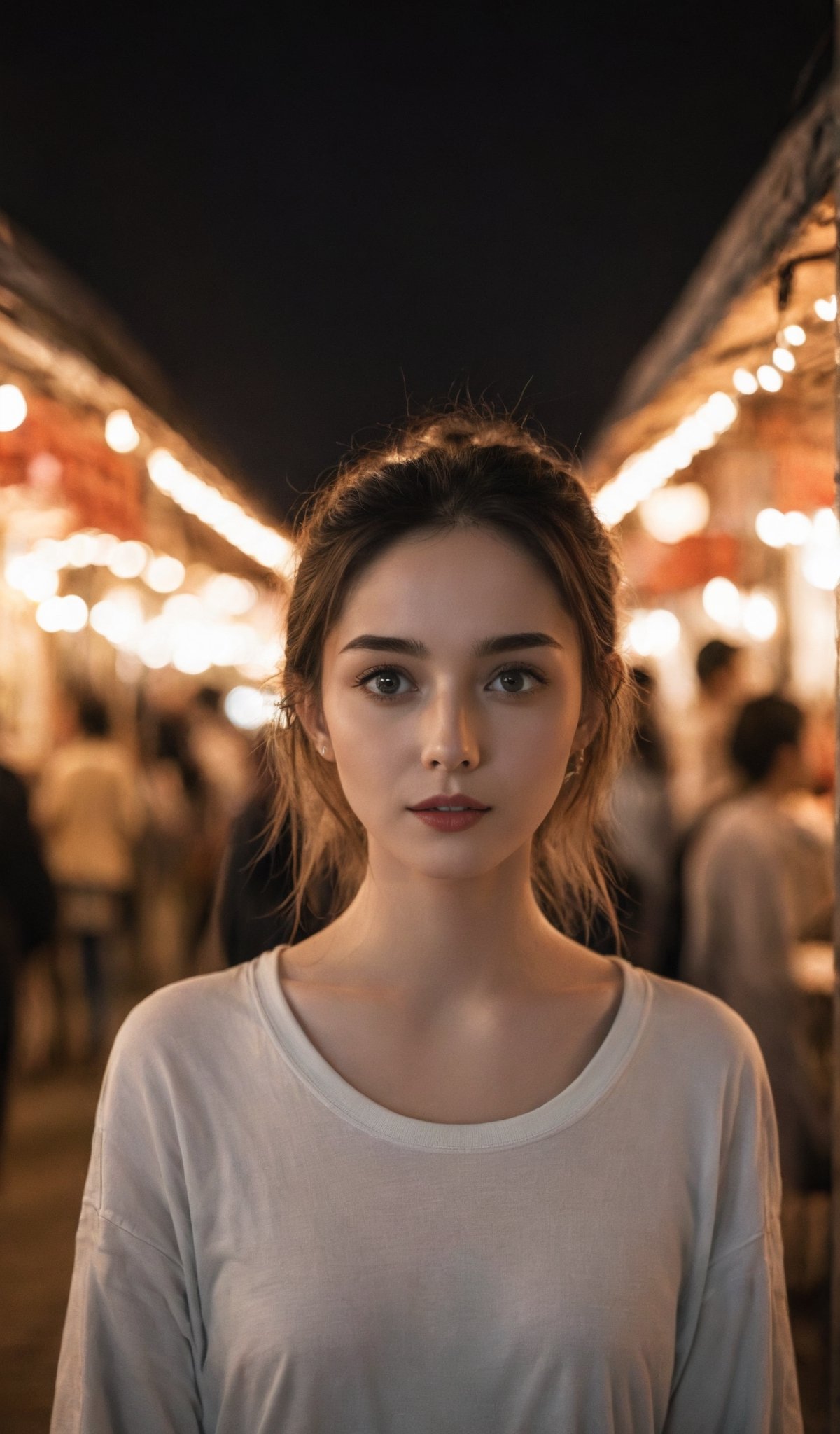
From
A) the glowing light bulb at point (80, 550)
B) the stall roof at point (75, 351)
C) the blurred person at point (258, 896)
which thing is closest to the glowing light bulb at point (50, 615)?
the glowing light bulb at point (80, 550)

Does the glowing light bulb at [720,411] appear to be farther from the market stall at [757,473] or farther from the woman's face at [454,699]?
the woman's face at [454,699]

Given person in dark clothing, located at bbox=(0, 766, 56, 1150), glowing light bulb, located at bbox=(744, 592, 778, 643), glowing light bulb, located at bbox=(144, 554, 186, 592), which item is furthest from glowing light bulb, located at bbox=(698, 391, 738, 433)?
glowing light bulb, located at bbox=(144, 554, 186, 592)

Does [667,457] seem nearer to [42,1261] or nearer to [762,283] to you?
[762,283]

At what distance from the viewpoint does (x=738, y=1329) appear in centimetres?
139

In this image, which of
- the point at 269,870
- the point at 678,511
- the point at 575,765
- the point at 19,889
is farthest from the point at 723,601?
the point at 575,765

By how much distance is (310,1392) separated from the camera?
4.12ft

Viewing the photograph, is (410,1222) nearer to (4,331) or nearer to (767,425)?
(4,331)

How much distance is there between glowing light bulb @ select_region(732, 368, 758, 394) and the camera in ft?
11.1

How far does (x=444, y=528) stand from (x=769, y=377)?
2015mm

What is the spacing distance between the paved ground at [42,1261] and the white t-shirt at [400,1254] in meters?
1.56

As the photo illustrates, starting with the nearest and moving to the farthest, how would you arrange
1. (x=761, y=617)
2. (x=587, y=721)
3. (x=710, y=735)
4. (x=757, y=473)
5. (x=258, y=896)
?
(x=587, y=721) → (x=258, y=896) → (x=757, y=473) → (x=761, y=617) → (x=710, y=735)

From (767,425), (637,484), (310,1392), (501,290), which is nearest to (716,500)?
(637,484)

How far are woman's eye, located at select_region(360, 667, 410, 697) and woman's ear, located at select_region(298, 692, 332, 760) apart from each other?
15 cm

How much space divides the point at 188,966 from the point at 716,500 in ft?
12.3
